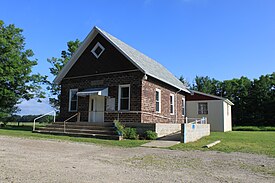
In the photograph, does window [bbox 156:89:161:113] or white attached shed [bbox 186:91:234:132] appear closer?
window [bbox 156:89:161:113]

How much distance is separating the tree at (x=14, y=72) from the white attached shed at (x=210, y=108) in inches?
703

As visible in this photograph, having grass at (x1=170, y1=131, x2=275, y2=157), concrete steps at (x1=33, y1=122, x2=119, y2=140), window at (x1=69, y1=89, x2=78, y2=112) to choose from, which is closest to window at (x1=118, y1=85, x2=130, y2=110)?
concrete steps at (x1=33, y1=122, x2=119, y2=140)

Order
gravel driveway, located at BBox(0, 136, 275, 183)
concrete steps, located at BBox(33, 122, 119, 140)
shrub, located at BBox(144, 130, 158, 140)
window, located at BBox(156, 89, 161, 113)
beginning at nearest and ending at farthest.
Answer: gravel driveway, located at BBox(0, 136, 275, 183) → shrub, located at BBox(144, 130, 158, 140) → concrete steps, located at BBox(33, 122, 119, 140) → window, located at BBox(156, 89, 161, 113)

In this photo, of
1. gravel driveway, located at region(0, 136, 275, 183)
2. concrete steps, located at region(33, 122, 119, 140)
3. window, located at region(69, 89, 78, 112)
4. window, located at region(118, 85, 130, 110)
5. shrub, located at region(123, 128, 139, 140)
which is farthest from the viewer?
window, located at region(69, 89, 78, 112)

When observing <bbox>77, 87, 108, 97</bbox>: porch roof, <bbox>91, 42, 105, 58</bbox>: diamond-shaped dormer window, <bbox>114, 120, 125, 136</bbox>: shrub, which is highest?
<bbox>91, 42, 105, 58</bbox>: diamond-shaped dormer window

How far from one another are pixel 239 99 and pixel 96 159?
44.8m

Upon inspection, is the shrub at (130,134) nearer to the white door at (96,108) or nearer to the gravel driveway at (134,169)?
the white door at (96,108)

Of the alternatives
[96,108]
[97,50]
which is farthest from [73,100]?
[97,50]

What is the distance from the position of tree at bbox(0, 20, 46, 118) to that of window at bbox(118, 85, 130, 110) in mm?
15589

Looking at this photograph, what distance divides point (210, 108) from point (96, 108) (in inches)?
501

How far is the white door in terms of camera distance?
18.1 meters

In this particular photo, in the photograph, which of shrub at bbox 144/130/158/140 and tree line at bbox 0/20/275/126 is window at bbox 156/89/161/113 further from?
tree line at bbox 0/20/275/126

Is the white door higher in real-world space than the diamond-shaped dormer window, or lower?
lower

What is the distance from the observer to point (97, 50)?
18.8m
